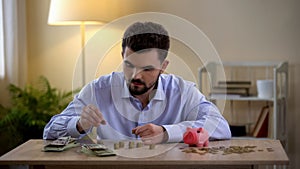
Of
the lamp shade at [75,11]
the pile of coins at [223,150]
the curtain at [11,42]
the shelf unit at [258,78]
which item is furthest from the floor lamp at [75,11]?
the pile of coins at [223,150]

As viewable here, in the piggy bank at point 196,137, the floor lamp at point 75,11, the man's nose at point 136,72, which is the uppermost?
the floor lamp at point 75,11

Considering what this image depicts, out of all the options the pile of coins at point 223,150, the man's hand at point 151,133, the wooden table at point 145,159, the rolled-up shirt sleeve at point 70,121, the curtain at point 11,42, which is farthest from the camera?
the curtain at point 11,42

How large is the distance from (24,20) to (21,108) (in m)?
0.63

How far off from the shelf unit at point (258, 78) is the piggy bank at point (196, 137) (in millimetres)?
1512

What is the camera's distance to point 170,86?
1926mm

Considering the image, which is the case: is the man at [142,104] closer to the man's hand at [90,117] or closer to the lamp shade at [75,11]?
the man's hand at [90,117]

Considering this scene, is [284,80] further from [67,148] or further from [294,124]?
[67,148]

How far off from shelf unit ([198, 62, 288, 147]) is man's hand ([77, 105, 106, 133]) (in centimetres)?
159

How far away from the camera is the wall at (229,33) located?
3502 mm

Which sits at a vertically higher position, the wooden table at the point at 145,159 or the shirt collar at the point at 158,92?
the shirt collar at the point at 158,92

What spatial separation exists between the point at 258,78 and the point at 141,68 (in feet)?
6.76

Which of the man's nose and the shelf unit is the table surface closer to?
the man's nose

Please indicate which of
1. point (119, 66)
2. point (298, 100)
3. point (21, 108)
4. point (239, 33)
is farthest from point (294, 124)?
point (119, 66)

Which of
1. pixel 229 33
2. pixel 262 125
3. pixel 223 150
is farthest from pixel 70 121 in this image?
pixel 229 33
